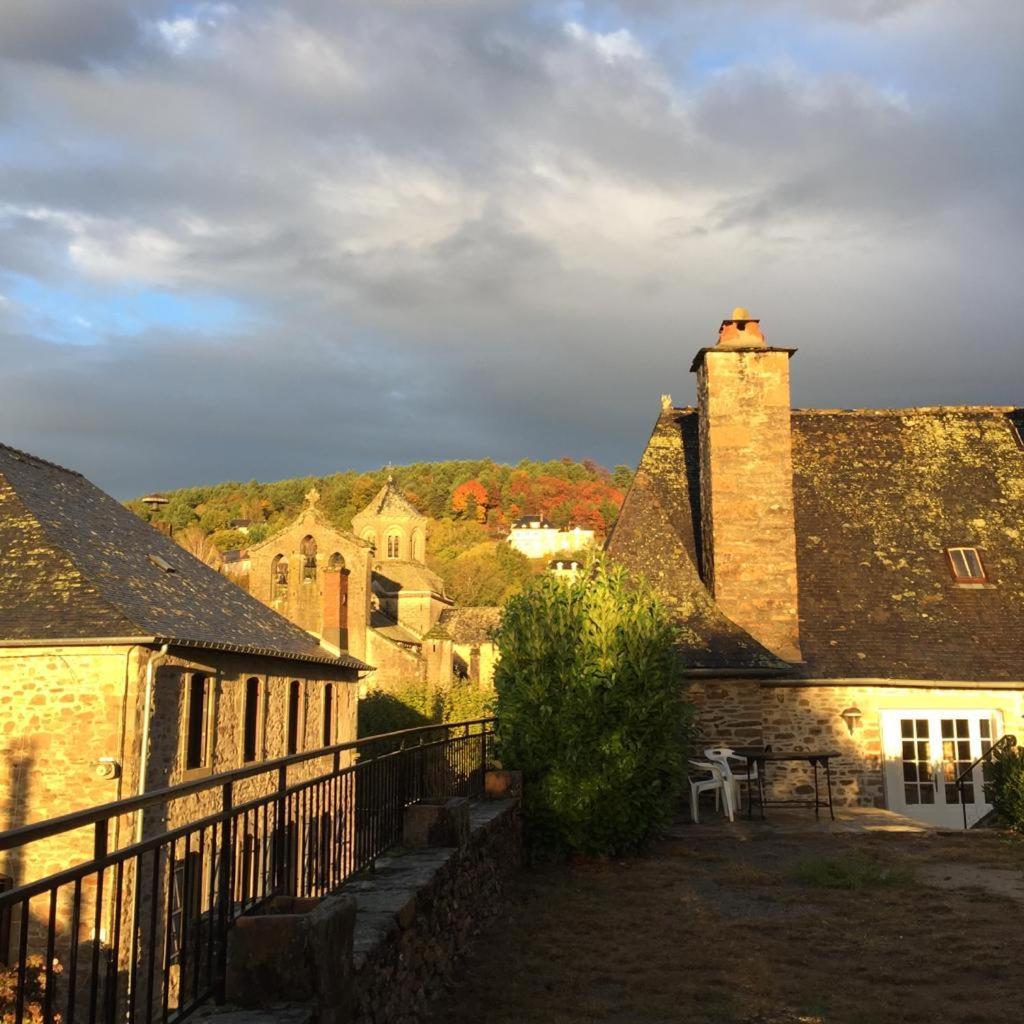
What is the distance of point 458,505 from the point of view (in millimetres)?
125688

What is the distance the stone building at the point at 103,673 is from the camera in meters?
15.2

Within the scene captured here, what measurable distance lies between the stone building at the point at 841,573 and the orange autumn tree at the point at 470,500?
10490 cm

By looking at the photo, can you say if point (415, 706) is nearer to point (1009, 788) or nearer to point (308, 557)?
point (308, 557)

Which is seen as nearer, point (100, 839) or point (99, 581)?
point (100, 839)

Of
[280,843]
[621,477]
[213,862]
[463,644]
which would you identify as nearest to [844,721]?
[280,843]

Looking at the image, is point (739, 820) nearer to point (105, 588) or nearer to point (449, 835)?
point (449, 835)

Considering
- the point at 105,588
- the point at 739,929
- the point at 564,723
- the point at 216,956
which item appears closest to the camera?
the point at 216,956

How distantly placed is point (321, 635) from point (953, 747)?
27.0 metres

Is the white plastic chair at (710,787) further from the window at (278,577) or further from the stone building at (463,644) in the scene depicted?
the stone building at (463,644)

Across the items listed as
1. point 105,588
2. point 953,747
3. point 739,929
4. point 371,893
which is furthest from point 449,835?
point 953,747

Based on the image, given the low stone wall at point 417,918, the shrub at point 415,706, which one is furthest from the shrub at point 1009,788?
the shrub at point 415,706

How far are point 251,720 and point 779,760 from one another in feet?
34.0

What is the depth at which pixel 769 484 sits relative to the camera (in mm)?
17922

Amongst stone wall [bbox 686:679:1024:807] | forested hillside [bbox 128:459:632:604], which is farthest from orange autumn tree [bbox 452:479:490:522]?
stone wall [bbox 686:679:1024:807]
